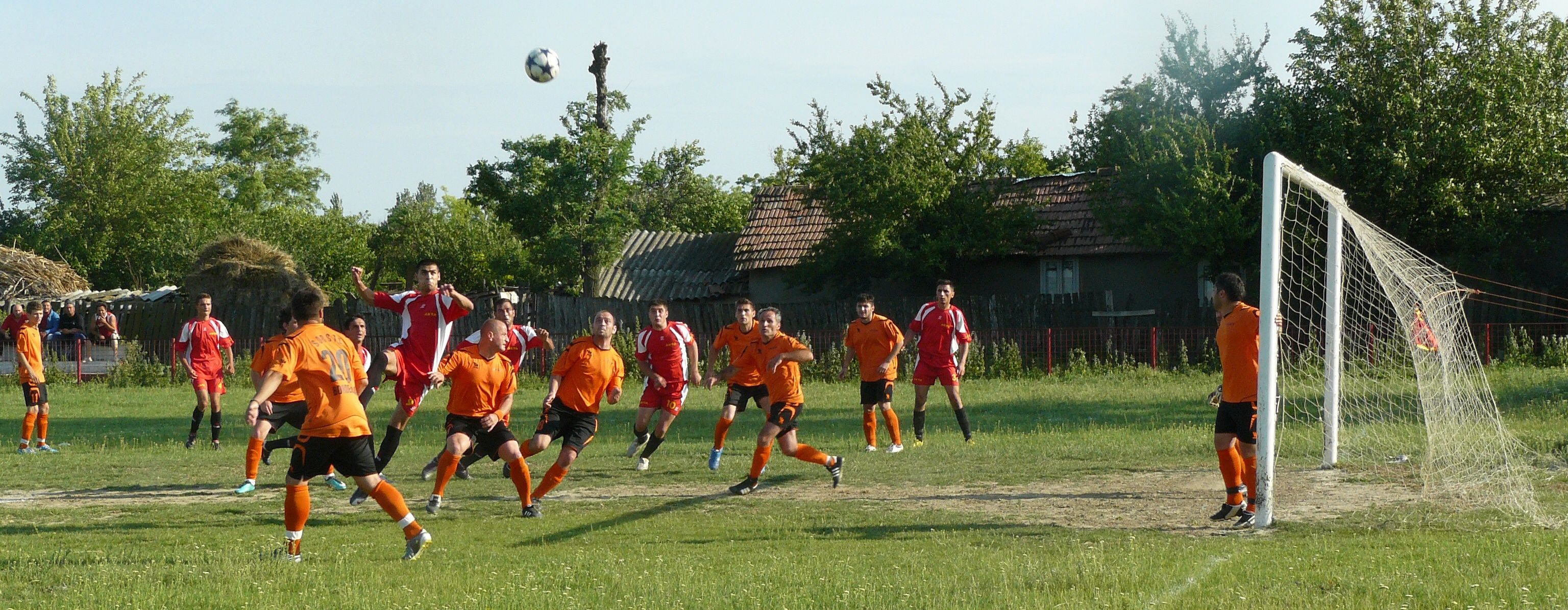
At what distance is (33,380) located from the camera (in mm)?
14648

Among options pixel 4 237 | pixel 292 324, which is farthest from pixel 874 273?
pixel 4 237

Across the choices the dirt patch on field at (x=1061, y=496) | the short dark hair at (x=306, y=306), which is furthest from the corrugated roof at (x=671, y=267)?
the short dark hair at (x=306, y=306)

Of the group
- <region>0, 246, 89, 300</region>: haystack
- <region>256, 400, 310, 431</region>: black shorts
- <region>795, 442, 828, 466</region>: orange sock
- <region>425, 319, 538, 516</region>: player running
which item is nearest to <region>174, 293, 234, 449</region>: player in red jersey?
<region>256, 400, 310, 431</region>: black shorts

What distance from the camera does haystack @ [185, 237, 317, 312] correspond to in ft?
109

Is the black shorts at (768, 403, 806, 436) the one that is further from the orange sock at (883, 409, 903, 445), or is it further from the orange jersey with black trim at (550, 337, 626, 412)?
the orange sock at (883, 409, 903, 445)

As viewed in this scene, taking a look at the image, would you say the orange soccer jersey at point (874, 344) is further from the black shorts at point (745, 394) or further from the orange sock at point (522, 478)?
the orange sock at point (522, 478)

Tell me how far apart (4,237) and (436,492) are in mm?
48661

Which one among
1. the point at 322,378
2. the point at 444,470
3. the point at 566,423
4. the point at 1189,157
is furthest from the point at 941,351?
the point at 1189,157

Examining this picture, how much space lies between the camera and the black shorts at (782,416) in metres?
10.4

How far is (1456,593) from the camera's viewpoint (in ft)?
20.0

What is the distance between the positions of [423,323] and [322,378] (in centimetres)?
360

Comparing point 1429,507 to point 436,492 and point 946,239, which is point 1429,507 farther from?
point 946,239

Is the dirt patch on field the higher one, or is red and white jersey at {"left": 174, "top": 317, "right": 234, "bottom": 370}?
red and white jersey at {"left": 174, "top": 317, "right": 234, "bottom": 370}

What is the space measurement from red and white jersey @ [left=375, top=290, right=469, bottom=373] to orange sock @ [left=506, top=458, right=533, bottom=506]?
2.19 meters
